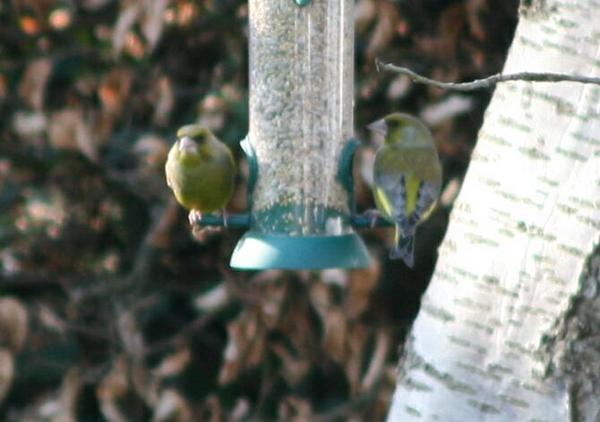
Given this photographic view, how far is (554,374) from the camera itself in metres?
2.67

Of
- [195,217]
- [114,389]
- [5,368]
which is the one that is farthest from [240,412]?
[195,217]

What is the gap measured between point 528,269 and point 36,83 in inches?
75.4

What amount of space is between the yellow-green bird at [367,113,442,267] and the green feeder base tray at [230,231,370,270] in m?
0.19

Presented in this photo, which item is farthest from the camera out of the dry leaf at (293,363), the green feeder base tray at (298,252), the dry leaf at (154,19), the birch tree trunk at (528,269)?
the dry leaf at (293,363)

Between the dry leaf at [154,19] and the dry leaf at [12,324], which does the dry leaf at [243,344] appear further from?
the dry leaf at [154,19]

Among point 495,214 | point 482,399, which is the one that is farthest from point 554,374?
point 495,214

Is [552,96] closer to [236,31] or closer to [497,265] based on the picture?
[497,265]

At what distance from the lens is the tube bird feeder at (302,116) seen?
3.63 meters

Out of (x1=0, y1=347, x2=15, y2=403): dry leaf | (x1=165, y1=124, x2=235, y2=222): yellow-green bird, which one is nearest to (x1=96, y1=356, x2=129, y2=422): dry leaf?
(x1=0, y1=347, x2=15, y2=403): dry leaf

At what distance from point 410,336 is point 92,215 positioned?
1.85 meters

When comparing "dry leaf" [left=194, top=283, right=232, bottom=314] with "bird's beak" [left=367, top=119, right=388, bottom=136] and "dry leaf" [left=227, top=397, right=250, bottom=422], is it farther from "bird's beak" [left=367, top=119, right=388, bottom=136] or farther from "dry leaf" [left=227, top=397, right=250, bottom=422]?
"bird's beak" [left=367, top=119, right=388, bottom=136]

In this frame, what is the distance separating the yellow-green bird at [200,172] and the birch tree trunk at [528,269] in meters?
0.88

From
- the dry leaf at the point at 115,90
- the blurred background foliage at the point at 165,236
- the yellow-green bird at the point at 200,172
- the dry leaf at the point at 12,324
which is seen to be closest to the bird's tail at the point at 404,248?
the yellow-green bird at the point at 200,172

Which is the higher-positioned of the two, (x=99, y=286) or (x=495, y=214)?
(x=495, y=214)
